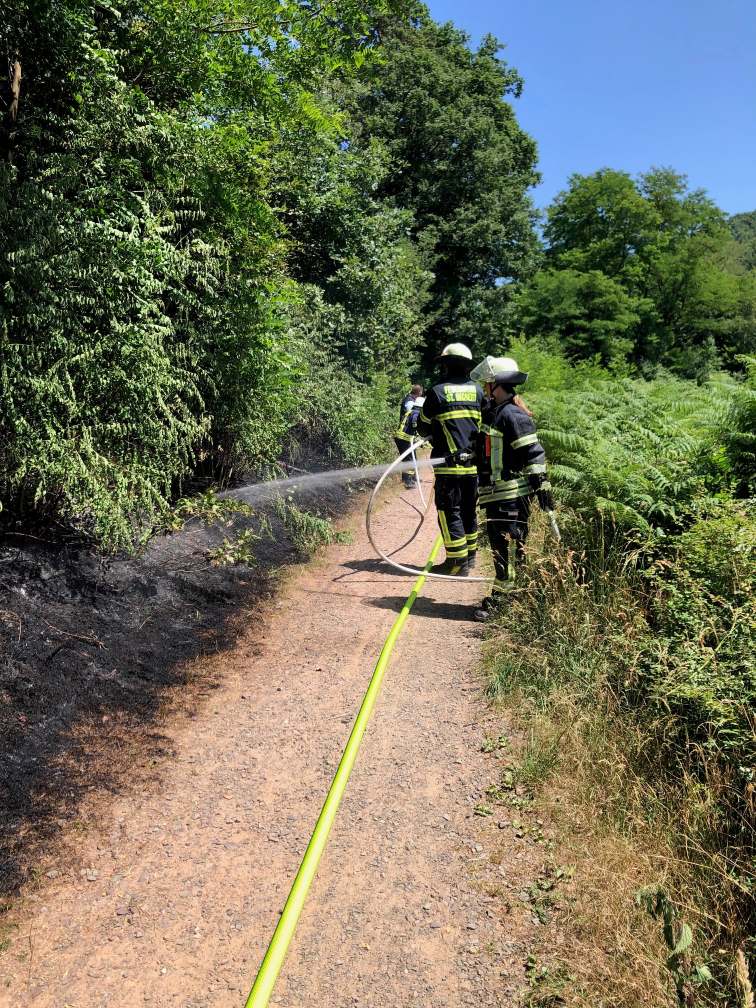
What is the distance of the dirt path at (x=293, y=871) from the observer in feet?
8.45

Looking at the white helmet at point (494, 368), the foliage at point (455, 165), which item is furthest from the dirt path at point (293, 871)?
the foliage at point (455, 165)

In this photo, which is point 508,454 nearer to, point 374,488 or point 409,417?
point 374,488

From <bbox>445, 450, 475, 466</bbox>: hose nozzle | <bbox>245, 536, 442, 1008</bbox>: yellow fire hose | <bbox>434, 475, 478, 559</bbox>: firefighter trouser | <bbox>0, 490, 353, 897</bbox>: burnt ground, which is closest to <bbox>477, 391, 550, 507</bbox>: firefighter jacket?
<bbox>445, 450, 475, 466</bbox>: hose nozzle

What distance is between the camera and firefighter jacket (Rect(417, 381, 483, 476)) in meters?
6.62

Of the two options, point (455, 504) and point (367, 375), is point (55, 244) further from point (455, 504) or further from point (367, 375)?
point (367, 375)

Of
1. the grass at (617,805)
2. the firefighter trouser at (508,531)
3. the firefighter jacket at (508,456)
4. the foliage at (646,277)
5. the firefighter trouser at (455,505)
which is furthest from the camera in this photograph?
the foliage at (646,277)

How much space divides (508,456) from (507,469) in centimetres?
12

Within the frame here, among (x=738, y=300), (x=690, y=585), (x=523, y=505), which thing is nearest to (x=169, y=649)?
(x=523, y=505)

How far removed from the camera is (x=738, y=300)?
39.4 metres

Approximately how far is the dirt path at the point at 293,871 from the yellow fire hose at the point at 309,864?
0.20 feet

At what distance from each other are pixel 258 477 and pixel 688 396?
6206 mm

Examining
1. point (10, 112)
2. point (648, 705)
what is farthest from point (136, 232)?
point (648, 705)

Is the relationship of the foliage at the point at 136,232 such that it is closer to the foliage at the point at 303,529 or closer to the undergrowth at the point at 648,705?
the foliage at the point at 303,529

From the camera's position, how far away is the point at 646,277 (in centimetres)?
3759
